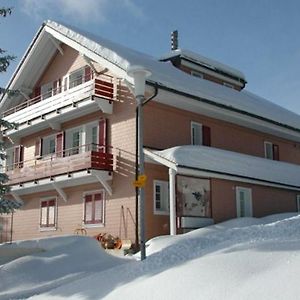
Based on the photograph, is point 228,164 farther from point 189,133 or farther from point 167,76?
point 167,76

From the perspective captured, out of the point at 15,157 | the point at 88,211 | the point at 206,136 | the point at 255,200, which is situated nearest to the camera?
the point at 88,211

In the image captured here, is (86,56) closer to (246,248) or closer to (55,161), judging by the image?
(55,161)

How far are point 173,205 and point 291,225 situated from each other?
6060 mm

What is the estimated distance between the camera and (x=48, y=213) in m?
26.1

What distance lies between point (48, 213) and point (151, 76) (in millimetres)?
9934

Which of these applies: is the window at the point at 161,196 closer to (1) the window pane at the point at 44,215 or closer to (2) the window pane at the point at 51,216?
(2) the window pane at the point at 51,216

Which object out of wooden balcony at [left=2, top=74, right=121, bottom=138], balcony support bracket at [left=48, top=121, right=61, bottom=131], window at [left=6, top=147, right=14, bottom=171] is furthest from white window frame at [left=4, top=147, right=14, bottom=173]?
balcony support bracket at [left=48, top=121, right=61, bottom=131]

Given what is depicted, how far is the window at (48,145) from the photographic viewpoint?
27078 millimetres

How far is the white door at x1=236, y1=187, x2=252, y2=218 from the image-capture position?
22625 millimetres

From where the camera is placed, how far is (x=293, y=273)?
254 inches

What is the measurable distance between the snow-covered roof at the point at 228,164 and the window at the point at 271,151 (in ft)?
6.83

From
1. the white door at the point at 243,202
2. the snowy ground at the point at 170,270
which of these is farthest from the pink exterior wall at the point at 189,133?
the snowy ground at the point at 170,270

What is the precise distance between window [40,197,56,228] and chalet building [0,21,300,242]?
54 mm

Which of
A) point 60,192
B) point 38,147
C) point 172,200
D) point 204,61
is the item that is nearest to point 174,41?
point 204,61
